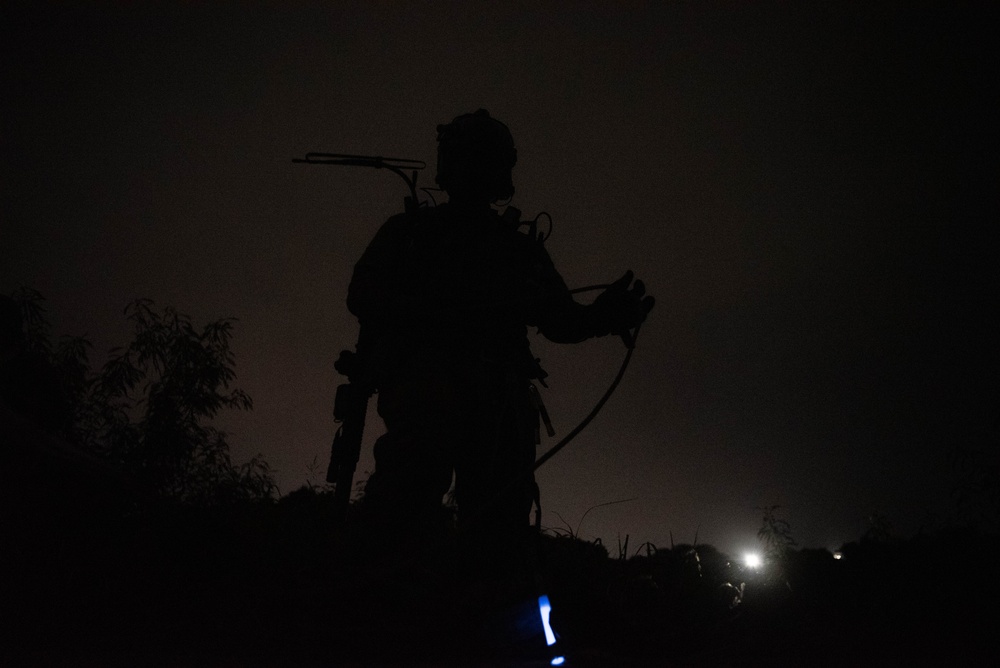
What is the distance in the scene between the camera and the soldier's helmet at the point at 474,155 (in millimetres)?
3850

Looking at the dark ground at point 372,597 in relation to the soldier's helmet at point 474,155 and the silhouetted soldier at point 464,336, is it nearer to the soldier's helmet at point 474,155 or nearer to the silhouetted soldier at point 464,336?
the silhouetted soldier at point 464,336

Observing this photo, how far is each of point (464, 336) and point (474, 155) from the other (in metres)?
1.10

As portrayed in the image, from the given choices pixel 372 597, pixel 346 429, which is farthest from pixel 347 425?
pixel 372 597

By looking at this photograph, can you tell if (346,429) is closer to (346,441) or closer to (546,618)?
(346,441)

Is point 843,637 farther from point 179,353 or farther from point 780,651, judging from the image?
point 179,353

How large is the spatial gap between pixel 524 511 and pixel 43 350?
6.70m

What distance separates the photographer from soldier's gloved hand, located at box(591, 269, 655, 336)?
3406 millimetres

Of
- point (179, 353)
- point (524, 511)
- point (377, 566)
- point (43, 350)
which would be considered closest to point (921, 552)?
point (524, 511)

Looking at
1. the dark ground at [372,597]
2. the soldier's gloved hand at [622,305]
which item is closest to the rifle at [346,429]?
the dark ground at [372,597]

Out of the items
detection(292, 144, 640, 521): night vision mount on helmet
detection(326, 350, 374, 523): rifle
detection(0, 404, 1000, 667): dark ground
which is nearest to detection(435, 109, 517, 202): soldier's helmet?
detection(292, 144, 640, 521): night vision mount on helmet

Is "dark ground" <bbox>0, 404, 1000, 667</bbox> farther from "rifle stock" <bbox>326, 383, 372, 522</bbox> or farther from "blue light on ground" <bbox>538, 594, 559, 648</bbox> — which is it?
"rifle stock" <bbox>326, 383, 372, 522</bbox>

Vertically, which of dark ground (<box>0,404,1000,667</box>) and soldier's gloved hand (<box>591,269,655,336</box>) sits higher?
soldier's gloved hand (<box>591,269,655,336</box>)

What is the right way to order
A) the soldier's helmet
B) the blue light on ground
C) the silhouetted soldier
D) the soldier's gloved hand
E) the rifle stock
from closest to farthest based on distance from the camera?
1. the blue light on ground
2. the silhouetted soldier
3. the soldier's gloved hand
4. the rifle stock
5. the soldier's helmet

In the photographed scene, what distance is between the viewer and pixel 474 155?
12.6 ft
